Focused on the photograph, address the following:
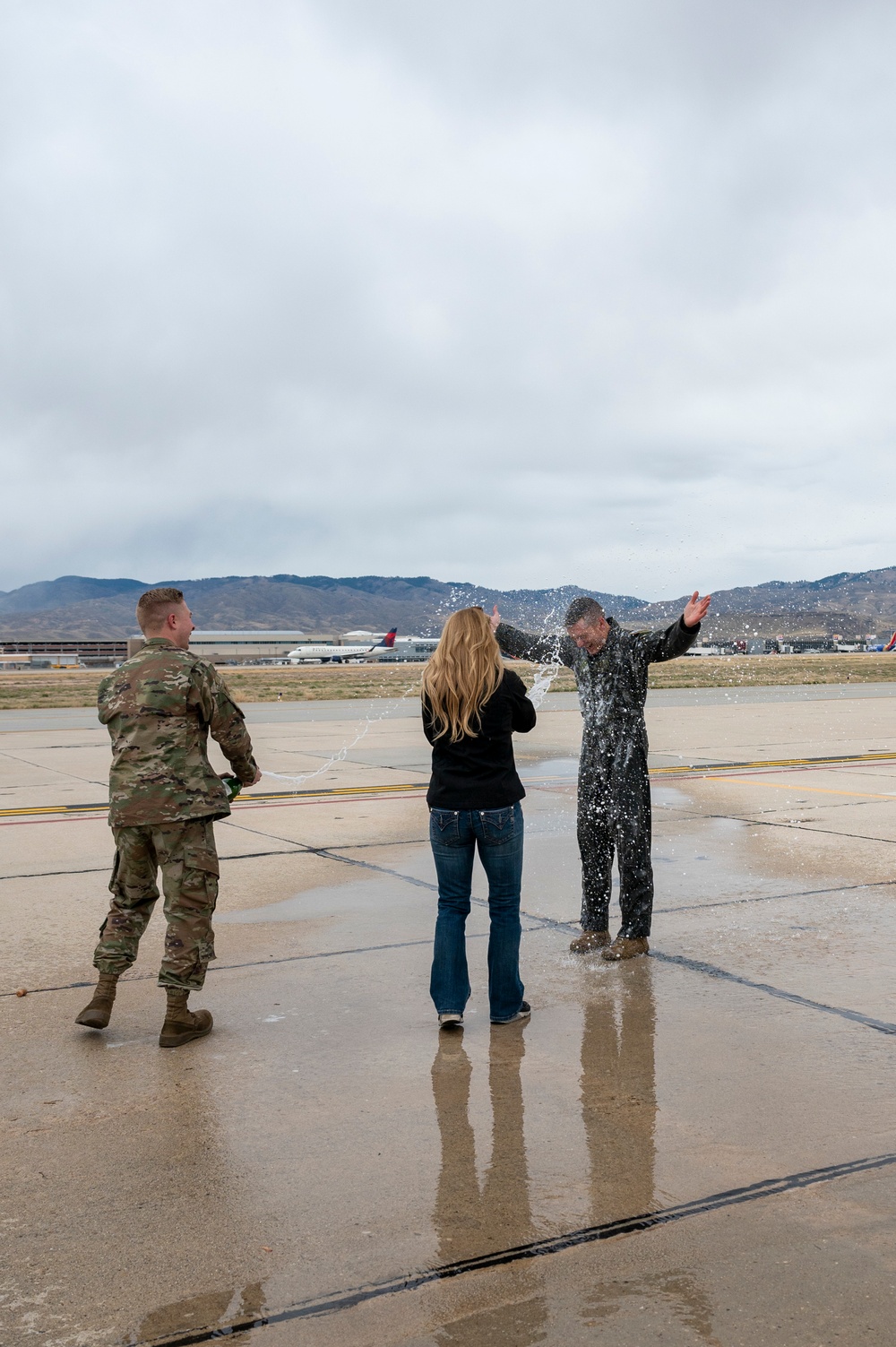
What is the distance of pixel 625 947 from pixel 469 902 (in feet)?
→ 4.72

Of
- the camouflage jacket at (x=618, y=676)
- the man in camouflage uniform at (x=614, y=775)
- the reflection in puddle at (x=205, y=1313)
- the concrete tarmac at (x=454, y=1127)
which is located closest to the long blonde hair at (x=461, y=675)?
the camouflage jacket at (x=618, y=676)

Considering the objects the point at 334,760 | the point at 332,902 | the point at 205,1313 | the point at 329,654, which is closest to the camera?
the point at 205,1313

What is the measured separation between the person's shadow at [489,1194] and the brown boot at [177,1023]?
106 cm

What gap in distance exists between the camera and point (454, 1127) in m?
4.07

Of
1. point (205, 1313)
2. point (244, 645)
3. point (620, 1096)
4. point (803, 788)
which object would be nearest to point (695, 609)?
point (620, 1096)

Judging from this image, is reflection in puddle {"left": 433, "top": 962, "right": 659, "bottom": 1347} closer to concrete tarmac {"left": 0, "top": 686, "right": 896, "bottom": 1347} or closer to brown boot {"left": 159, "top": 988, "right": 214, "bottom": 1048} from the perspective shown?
concrete tarmac {"left": 0, "top": 686, "right": 896, "bottom": 1347}

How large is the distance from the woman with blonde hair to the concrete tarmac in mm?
273

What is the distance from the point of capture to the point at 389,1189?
3.59 meters

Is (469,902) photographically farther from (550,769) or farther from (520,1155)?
(550,769)

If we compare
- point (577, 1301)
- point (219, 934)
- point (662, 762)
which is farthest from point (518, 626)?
point (662, 762)

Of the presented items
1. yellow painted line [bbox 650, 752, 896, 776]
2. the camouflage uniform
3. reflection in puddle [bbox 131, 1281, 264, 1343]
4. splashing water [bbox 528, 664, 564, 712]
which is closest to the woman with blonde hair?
splashing water [bbox 528, 664, 564, 712]

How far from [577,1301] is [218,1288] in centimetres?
93

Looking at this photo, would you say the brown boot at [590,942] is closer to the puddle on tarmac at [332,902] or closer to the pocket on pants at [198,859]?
the puddle on tarmac at [332,902]

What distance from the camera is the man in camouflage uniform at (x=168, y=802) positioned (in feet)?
16.4
